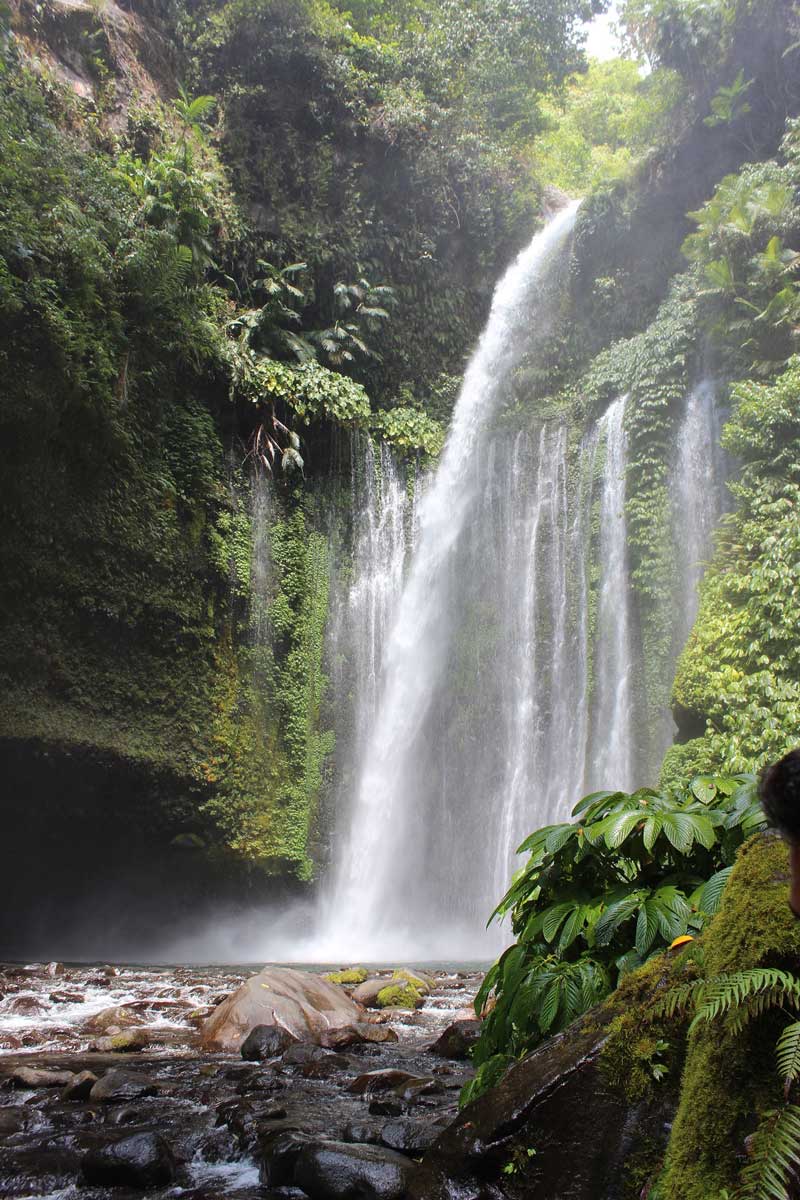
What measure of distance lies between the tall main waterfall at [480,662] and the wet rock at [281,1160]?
8.75 m

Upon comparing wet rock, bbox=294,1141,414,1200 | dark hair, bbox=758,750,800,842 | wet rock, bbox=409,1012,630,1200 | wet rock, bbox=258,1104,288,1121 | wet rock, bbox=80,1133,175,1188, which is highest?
dark hair, bbox=758,750,800,842

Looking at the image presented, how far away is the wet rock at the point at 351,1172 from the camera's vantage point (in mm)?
2867

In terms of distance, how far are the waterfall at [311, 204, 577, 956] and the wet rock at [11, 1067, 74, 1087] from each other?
25.3 ft

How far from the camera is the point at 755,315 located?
13.3 m

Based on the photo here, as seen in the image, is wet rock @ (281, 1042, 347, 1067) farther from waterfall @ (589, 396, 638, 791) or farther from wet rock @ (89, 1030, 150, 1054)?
waterfall @ (589, 396, 638, 791)

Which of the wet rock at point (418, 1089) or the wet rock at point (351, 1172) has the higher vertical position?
the wet rock at point (351, 1172)

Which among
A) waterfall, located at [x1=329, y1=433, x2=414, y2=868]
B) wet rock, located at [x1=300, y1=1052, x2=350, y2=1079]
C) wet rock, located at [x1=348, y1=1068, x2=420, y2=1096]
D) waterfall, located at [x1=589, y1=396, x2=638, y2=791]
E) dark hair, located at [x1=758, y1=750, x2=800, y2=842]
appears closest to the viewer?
dark hair, located at [x1=758, y1=750, x2=800, y2=842]

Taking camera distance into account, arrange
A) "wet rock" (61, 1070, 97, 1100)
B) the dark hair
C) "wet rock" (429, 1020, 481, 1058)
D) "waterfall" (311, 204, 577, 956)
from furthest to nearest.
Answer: "waterfall" (311, 204, 577, 956), "wet rock" (429, 1020, 481, 1058), "wet rock" (61, 1070, 97, 1100), the dark hair

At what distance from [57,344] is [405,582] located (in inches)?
280

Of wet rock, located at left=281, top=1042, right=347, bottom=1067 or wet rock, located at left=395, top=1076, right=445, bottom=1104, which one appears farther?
wet rock, located at left=281, top=1042, right=347, bottom=1067

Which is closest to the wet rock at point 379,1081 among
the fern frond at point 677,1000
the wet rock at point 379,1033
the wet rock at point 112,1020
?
the wet rock at point 379,1033

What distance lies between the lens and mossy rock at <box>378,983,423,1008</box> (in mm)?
7465

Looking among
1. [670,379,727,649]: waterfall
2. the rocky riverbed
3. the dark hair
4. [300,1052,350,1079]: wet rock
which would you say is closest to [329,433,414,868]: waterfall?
[670,379,727,649]: waterfall

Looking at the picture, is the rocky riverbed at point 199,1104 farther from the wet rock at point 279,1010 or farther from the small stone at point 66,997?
the wet rock at point 279,1010
